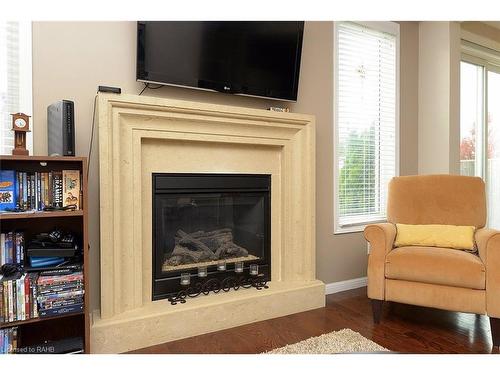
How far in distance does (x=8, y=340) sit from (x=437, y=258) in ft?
7.79

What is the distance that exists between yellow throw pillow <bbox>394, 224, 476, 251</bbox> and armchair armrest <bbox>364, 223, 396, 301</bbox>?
0.73ft

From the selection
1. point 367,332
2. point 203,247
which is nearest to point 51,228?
point 203,247

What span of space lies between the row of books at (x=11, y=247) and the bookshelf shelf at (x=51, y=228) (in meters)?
0.05

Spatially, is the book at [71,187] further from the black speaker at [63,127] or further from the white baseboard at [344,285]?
the white baseboard at [344,285]

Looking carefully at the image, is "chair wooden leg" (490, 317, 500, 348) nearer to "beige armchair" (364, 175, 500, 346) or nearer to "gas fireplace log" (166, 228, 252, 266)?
"beige armchair" (364, 175, 500, 346)

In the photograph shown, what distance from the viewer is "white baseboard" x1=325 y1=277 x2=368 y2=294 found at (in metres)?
2.74

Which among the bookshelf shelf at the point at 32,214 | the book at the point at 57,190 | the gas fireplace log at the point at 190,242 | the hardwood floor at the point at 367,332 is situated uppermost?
the book at the point at 57,190

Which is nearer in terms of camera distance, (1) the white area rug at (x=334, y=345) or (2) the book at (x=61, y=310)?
(2) the book at (x=61, y=310)

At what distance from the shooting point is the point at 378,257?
2.05 m

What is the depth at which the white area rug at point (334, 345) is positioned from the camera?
1708 mm

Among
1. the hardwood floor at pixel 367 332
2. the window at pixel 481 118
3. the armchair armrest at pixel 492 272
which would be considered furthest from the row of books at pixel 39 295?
the window at pixel 481 118

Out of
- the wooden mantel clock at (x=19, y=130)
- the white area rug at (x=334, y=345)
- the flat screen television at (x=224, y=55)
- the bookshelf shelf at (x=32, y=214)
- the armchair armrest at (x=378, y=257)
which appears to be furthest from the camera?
the armchair armrest at (x=378, y=257)
